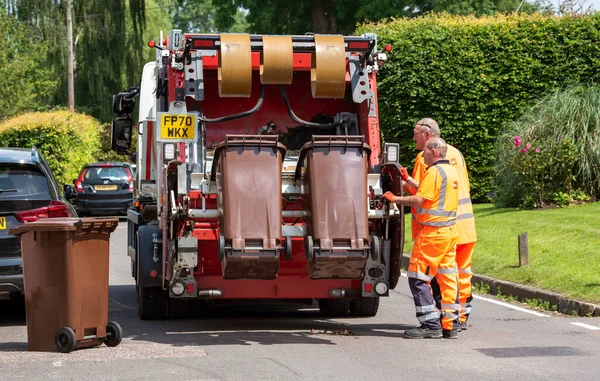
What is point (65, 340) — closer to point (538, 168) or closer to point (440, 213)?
point (440, 213)

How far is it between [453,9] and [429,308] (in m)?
29.8

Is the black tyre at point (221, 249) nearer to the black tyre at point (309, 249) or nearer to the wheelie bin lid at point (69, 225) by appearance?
the black tyre at point (309, 249)

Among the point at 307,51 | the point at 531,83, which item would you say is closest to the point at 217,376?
the point at 307,51

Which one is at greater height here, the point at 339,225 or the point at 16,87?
the point at 16,87

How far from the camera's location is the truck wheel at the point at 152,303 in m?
10.7

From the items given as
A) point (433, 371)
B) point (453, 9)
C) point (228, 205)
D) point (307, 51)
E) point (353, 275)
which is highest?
point (453, 9)

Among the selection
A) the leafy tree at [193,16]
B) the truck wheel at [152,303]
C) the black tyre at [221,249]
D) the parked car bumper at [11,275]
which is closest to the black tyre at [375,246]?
the black tyre at [221,249]

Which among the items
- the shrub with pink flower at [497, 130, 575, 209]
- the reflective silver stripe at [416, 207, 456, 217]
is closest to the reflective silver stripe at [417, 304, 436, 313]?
the reflective silver stripe at [416, 207, 456, 217]

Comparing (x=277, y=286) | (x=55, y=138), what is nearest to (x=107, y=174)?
(x=55, y=138)

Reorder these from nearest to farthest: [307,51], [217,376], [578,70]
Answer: [217,376] → [307,51] → [578,70]

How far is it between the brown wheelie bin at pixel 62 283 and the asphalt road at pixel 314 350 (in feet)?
0.51

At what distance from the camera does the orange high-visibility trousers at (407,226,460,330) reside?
949 cm

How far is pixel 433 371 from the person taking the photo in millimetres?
7871

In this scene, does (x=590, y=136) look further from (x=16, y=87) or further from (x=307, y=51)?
(x=16, y=87)
